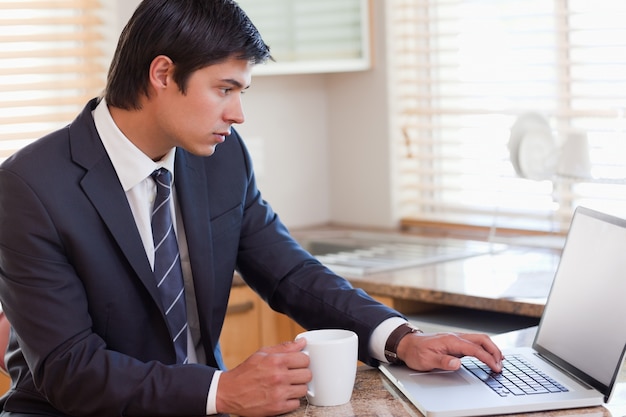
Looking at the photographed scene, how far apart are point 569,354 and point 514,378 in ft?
0.36

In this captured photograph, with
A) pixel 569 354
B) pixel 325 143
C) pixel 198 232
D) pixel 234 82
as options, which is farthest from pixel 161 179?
pixel 325 143

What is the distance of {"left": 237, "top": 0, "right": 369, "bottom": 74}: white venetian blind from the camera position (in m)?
3.05

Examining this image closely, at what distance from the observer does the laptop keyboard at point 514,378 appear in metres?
1.46

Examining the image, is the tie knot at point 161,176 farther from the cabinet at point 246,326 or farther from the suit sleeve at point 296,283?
the cabinet at point 246,326

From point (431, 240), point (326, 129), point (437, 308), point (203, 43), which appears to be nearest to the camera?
point (203, 43)

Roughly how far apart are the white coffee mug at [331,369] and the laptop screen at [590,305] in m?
0.36

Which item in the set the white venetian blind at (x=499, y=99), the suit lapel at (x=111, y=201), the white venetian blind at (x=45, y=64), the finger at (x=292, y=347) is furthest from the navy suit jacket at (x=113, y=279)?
the white venetian blind at (x=499, y=99)

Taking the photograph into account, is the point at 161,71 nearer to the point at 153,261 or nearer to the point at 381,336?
the point at 153,261

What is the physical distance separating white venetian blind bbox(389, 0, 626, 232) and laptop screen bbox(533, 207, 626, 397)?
1066mm

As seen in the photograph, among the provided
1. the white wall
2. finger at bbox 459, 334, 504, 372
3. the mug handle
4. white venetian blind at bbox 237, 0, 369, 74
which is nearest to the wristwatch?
finger at bbox 459, 334, 504, 372

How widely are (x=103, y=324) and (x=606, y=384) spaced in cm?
85

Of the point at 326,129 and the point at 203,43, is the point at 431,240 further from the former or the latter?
the point at 203,43

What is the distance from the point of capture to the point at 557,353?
63.4 inches

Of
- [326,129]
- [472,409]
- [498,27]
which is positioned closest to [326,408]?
[472,409]
